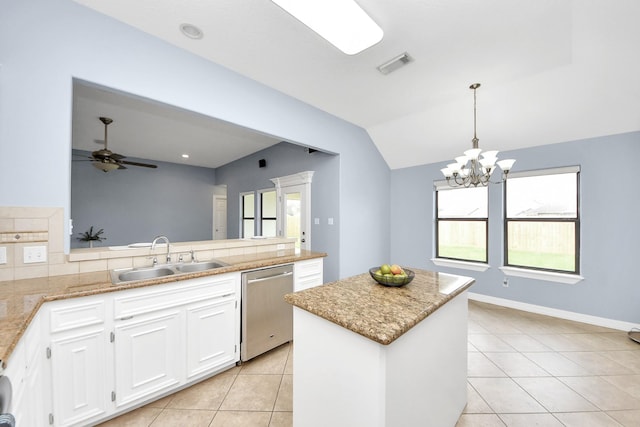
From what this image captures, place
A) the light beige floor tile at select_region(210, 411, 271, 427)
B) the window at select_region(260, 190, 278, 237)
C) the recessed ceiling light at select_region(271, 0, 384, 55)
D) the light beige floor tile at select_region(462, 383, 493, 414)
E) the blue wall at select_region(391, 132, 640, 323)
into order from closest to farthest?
the recessed ceiling light at select_region(271, 0, 384, 55)
the light beige floor tile at select_region(210, 411, 271, 427)
the light beige floor tile at select_region(462, 383, 493, 414)
the blue wall at select_region(391, 132, 640, 323)
the window at select_region(260, 190, 278, 237)

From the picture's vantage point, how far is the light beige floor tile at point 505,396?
1.83 meters

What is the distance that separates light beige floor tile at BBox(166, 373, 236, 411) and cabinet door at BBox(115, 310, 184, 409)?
0.43 ft

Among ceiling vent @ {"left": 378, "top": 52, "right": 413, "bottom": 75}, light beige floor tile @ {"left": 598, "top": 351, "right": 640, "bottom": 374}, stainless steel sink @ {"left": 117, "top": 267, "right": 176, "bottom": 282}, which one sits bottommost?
light beige floor tile @ {"left": 598, "top": 351, "right": 640, "bottom": 374}

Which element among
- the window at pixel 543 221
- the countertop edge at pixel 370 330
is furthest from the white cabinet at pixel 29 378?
the window at pixel 543 221

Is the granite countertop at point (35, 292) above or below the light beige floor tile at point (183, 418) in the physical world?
above

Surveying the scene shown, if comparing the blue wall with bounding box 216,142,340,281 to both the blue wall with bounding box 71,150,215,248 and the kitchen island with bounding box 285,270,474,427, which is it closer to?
the blue wall with bounding box 71,150,215,248

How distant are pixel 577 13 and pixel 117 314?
402cm

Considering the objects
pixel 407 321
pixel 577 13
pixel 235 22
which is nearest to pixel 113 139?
pixel 235 22

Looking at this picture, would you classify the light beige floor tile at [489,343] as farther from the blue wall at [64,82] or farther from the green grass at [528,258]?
the blue wall at [64,82]

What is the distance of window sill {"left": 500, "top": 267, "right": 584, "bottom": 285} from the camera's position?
3.28 meters

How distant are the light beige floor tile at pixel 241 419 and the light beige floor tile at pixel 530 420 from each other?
1.68 metres

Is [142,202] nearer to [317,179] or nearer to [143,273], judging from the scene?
[317,179]

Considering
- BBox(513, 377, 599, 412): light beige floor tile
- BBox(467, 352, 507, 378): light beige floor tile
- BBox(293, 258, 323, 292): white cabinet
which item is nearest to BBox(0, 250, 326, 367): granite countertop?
BBox(293, 258, 323, 292): white cabinet

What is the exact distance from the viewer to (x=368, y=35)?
1.53 meters
